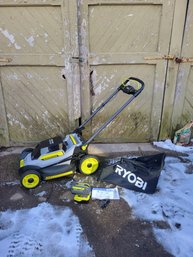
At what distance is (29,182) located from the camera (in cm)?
271

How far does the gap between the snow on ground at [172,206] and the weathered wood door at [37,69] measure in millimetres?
1580

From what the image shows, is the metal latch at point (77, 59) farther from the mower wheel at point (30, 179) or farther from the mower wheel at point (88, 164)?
the mower wheel at point (30, 179)

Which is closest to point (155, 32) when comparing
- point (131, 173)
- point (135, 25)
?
point (135, 25)

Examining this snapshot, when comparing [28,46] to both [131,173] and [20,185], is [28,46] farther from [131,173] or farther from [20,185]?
[131,173]

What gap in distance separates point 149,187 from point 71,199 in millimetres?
898

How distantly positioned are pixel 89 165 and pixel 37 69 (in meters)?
1.53

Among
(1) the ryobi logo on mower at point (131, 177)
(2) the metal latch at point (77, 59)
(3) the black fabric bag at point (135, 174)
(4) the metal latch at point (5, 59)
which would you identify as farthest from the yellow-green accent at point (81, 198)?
(4) the metal latch at point (5, 59)

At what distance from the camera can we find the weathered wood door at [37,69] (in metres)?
2.97

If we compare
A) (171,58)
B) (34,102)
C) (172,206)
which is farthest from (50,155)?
(171,58)

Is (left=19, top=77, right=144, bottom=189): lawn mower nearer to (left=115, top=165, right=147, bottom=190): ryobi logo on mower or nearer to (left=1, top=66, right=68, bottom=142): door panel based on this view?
(left=115, top=165, right=147, bottom=190): ryobi logo on mower

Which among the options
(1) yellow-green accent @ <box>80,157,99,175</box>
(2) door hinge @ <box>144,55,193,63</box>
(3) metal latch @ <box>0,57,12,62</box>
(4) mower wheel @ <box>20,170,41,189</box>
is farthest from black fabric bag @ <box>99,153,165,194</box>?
(3) metal latch @ <box>0,57,12,62</box>

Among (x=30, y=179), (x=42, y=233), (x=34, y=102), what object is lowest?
(x=42, y=233)

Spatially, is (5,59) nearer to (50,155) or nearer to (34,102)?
(34,102)

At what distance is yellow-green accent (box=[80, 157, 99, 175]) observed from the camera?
2.85 meters
